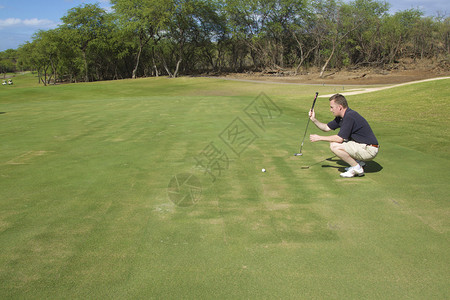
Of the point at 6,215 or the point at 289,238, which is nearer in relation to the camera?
the point at 289,238

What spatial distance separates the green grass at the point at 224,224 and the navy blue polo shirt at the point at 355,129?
0.75 metres

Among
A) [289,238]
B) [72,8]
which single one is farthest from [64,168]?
[72,8]

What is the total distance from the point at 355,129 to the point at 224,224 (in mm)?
3563

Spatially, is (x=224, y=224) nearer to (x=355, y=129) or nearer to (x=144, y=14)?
(x=355, y=129)

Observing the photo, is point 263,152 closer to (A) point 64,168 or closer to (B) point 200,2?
(A) point 64,168

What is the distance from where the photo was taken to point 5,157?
7.86m

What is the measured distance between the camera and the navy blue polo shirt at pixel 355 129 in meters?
6.23

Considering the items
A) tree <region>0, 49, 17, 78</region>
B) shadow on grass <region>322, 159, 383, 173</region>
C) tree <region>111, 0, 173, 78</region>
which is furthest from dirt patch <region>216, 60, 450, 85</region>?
tree <region>0, 49, 17, 78</region>

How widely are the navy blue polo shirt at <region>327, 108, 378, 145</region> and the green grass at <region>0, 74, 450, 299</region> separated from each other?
753mm

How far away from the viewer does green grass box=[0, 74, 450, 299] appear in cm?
322

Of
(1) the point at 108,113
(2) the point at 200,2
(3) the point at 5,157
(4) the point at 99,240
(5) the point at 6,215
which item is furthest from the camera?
(2) the point at 200,2

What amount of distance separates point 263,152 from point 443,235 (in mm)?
4525

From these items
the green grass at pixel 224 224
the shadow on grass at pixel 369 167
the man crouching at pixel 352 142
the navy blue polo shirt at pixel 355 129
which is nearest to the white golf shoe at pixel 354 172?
the man crouching at pixel 352 142

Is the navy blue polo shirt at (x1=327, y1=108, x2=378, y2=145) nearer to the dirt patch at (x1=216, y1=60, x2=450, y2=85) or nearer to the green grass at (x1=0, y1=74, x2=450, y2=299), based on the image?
the green grass at (x1=0, y1=74, x2=450, y2=299)
